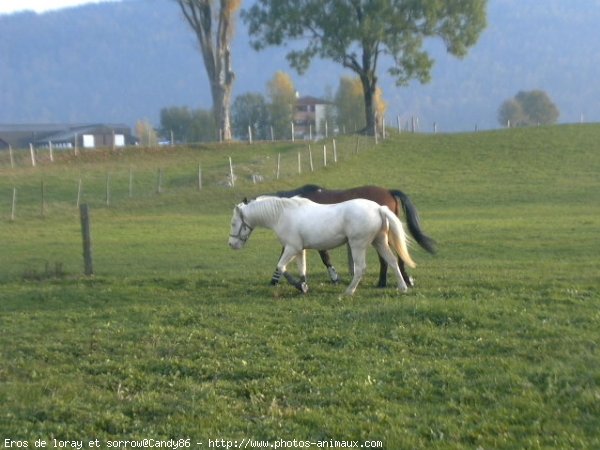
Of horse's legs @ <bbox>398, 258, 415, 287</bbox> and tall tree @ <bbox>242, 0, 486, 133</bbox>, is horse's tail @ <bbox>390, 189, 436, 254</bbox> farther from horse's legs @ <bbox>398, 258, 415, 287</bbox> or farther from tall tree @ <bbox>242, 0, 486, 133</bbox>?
tall tree @ <bbox>242, 0, 486, 133</bbox>

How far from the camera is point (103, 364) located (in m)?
8.69

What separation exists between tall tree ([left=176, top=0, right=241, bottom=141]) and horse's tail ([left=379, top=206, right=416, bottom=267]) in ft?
136

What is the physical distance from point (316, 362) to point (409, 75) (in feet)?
152

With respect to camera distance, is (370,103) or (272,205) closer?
(272,205)

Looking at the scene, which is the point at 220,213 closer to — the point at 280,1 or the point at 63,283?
the point at 63,283

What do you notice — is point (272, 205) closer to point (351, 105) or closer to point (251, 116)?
point (351, 105)

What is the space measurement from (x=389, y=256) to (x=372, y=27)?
134 ft

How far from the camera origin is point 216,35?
52.9 meters

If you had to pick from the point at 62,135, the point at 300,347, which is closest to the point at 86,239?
the point at 300,347

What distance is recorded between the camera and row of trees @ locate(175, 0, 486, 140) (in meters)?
52.2

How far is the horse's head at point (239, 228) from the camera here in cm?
1396

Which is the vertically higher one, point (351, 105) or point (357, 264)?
point (351, 105)

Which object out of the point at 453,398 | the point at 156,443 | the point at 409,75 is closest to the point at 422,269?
the point at 453,398

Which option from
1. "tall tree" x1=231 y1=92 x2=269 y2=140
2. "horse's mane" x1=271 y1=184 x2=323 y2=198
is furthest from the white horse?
"tall tree" x1=231 y1=92 x2=269 y2=140
